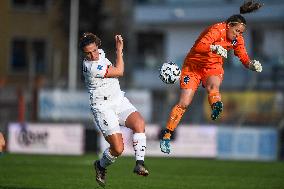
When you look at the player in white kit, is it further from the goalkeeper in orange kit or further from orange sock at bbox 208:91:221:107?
orange sock at bbox 208:91:221:107

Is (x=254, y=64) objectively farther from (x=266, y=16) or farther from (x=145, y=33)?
(x=145, y=33)

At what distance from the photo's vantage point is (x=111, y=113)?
1642 cm

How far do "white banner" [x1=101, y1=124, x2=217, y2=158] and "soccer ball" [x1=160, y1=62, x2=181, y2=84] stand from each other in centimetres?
Result: 1482

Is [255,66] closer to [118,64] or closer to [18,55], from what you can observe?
[118,64]

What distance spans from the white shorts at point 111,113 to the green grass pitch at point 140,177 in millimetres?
1511

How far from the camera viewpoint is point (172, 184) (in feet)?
61.9

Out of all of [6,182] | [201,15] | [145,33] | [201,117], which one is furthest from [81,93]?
[6,182]

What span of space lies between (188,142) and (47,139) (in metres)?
4.70

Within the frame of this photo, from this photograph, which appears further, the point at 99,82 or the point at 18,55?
the point at 18,55

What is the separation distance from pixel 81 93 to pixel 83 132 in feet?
19.0

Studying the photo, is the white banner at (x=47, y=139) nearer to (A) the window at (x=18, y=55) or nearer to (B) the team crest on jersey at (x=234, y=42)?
(B) the team crest on jersey at (x=234, y=42)

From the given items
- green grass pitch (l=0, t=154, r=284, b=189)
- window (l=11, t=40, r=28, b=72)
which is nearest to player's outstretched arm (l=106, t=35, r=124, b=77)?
green grass pitch (l=0, t=154, r=284, b=189)

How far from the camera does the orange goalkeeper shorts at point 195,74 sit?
17.4 metres

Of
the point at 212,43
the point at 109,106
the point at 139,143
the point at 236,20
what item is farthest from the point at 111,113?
the point at 236,20
